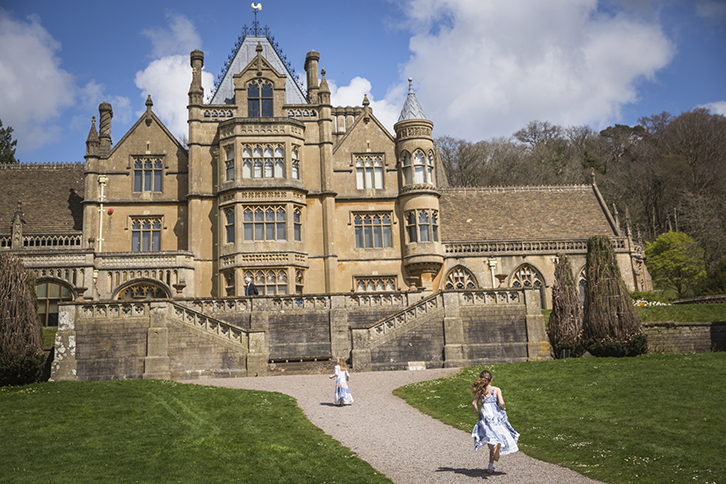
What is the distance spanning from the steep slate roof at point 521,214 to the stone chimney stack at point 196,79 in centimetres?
1626

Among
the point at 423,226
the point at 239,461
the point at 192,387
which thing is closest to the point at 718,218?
the point at 423,226

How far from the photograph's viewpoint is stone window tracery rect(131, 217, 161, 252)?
36.5 m

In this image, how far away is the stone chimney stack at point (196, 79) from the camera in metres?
37.3

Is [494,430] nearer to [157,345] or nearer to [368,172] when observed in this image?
[157,345]

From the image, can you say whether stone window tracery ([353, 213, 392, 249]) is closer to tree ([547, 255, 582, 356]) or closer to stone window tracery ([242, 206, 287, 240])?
stone window tracery ([242, 206, 287, 240])

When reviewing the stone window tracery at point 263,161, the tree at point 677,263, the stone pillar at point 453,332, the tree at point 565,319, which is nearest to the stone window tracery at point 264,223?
the stone window tracery at point 263,161

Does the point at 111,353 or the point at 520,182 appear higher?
the point at 520,182

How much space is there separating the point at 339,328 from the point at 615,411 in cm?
1396

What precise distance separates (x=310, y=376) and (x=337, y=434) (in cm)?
943

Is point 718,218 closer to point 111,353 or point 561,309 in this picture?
point 561,309

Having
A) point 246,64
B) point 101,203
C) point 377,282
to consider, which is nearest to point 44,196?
point 101,203

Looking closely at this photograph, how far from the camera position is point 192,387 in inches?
791

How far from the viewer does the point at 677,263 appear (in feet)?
147

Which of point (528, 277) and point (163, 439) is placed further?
point (528, 277)
